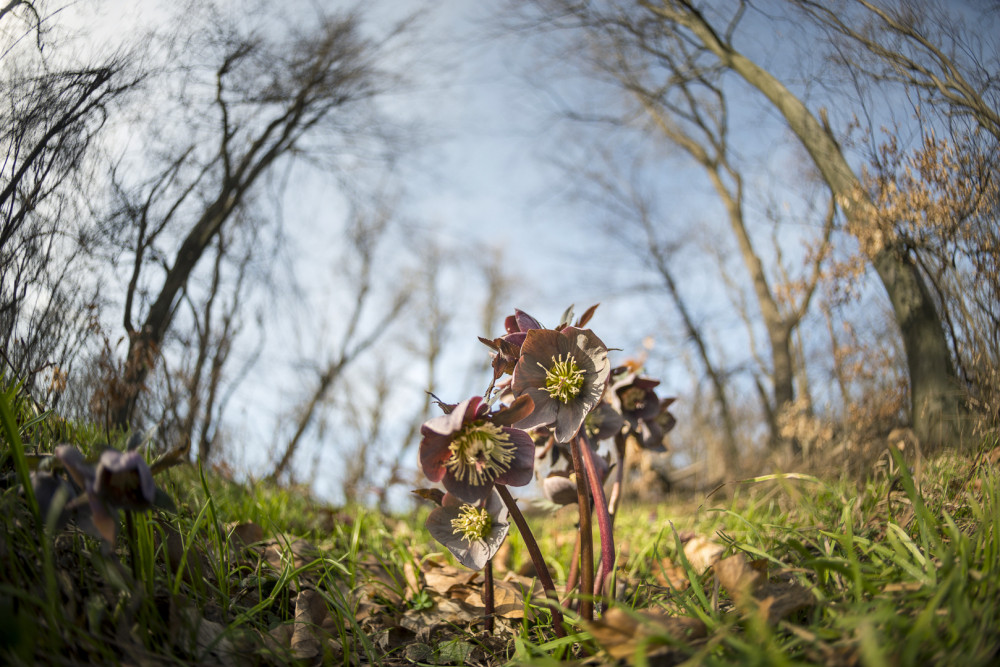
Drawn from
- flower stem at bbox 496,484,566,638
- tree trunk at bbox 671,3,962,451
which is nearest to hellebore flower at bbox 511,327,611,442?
flower stem at bbox 496,484,566,638

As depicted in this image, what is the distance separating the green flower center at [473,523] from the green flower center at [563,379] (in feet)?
0.96

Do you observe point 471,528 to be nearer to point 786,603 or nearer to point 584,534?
point 584,534

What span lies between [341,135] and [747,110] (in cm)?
224

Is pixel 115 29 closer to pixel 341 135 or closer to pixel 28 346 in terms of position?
pixel 28 346

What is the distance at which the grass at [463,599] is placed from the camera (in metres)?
0.68

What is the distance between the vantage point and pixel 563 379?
3.34ft

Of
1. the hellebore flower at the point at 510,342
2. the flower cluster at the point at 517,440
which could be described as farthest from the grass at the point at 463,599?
the hellebore flower at the point at 510,342

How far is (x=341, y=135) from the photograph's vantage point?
3105mm

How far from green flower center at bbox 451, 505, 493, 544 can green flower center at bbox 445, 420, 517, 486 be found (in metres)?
0.10

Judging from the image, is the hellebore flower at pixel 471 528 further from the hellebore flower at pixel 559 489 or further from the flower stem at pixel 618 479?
the flower stem at pixel 618 479

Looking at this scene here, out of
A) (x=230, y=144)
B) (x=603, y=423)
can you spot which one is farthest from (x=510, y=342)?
(x=230, y=144)

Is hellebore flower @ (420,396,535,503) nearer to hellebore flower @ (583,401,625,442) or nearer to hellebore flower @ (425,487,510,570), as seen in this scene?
hellebore flower @ (425,487,510,570)

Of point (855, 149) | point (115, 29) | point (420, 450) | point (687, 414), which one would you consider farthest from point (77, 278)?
point (687, 414)

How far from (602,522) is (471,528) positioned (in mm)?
269
